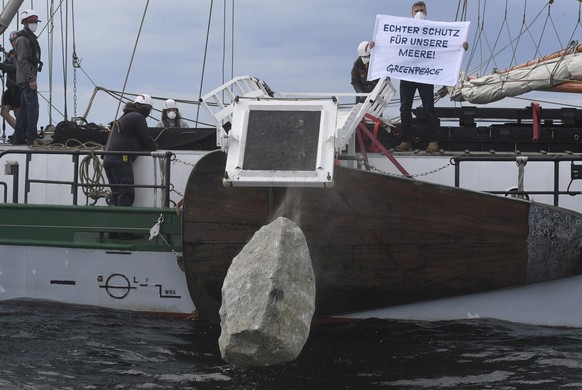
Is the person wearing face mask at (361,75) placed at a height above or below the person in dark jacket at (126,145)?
above

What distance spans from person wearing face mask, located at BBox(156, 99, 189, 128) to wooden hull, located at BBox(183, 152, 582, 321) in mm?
4185

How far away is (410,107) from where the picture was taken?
12.6 m

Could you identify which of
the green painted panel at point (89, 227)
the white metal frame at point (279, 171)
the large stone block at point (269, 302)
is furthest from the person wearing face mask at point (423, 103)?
the large stone block at point (269, 302)

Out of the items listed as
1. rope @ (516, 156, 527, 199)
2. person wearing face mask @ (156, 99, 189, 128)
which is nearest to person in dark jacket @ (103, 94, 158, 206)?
person wearing face mask @ (156, 99, 189, 128)

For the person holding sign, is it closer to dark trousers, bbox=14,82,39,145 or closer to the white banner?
the white banner

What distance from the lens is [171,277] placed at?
39.0ft

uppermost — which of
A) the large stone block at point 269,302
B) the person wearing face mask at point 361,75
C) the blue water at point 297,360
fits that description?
the person wearing face mask at point 361,75

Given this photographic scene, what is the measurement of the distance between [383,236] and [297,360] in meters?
1.65

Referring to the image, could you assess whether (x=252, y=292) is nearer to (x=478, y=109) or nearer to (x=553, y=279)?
(x=553, y=279)

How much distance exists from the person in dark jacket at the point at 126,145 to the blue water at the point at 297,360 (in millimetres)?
1420

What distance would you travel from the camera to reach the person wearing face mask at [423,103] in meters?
12.5

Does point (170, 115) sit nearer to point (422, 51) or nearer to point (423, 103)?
point (423, 103)

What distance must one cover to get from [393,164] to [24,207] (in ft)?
13.9

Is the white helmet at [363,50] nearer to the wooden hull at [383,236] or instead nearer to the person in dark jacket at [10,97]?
the wooden hull at [383,236]
